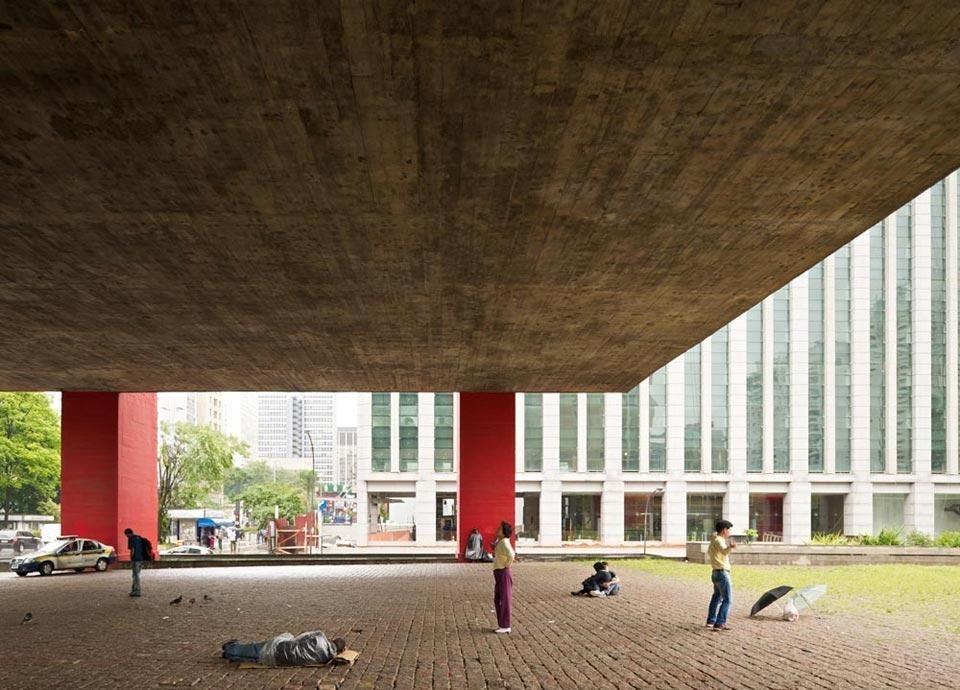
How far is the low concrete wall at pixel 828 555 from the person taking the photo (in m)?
32.1

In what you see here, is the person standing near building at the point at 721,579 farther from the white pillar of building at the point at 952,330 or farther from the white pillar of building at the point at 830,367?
the white pillar of building at the point at 952,330

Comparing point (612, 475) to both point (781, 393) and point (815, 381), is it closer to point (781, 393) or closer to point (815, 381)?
point (781, 393)

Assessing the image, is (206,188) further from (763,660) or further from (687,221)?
(763,660)

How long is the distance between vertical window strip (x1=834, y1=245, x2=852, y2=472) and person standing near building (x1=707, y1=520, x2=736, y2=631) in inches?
1822

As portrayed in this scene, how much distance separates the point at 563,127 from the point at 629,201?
3.03 meters

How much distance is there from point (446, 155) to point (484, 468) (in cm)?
2277

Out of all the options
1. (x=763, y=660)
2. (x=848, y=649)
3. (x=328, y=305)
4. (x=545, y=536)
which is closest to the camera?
(x=763, y=660)

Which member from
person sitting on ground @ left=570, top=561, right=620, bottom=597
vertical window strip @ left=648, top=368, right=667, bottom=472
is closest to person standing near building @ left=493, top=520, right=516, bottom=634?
person sitting on ground @ left=570, top=561, right=620, bottom=597

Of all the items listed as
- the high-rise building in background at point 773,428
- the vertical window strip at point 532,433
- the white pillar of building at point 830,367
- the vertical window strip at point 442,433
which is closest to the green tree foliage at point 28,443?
the high-rise building in background at point 773,428

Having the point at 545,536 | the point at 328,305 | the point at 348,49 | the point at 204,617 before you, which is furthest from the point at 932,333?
the point at 348,49

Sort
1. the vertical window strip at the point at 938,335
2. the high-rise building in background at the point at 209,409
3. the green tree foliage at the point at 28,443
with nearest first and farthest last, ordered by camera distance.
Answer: the vertical window strip at the point at 938,335 < the green tree foliage at the point at 28,443 < the high-rise building in background at the point at 209,409

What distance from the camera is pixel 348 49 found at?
925 centimetres

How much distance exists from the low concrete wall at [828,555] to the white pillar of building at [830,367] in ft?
80.4

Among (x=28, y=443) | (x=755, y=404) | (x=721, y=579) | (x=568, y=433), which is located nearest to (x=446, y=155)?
(x=721, y=579)
